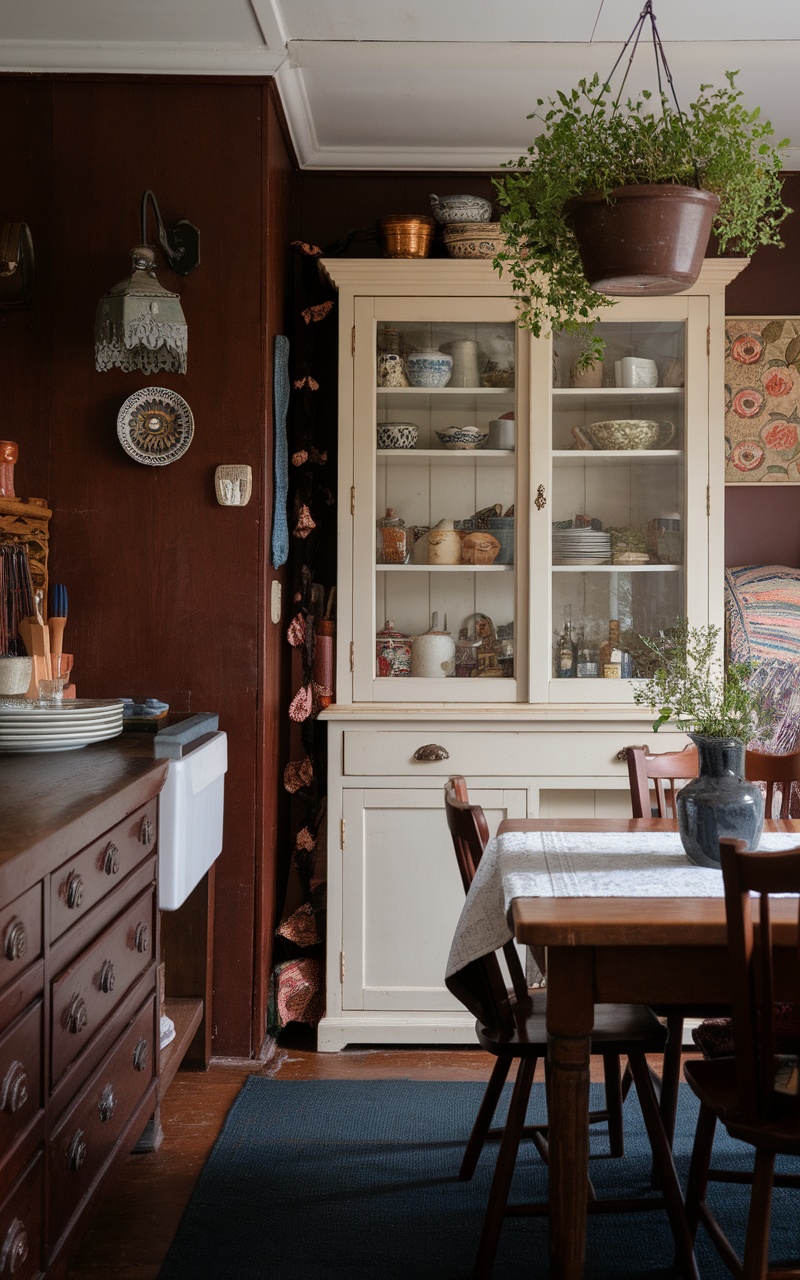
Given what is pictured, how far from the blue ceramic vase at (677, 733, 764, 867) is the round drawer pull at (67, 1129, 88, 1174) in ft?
3.77

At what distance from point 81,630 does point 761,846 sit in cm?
180

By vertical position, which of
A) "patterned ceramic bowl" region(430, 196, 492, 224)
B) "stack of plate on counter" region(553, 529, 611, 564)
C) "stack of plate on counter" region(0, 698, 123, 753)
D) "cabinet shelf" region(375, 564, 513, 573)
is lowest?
"stack of plate on counter" region(0, 698, 123, 753)

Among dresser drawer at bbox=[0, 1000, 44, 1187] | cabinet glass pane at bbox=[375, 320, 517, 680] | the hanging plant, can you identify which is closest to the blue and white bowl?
cabinet glass pane at bbox=[375, 320, 517, 680]

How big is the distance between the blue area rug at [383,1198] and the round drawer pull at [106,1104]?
1.26 ft

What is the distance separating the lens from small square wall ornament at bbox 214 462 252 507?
2908 mm

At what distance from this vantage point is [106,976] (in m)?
1.84

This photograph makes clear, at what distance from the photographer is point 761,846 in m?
2.17

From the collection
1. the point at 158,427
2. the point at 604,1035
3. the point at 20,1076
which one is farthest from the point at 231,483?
the point at 20,1076

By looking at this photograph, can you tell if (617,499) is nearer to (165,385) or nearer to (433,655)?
(433,655)

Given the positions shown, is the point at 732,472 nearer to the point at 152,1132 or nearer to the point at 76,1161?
the point at 152,1132

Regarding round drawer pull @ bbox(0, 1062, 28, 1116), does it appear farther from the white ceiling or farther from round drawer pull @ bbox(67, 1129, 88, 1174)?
the white ceiling

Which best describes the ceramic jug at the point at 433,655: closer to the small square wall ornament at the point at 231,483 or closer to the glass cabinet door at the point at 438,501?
the glass cabinet door at the point at 438,501

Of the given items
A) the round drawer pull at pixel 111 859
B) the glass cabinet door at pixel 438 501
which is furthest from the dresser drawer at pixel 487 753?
the round drawer pull at pixel 111 859

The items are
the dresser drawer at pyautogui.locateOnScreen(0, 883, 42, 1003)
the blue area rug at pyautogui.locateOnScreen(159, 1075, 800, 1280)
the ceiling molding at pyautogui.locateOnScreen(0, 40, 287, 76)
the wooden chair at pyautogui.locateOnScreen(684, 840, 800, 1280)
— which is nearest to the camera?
the dresser drawer at pyautogui.locateOnScreen(0, 883, 42, 1003)
